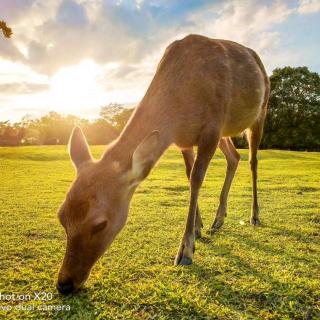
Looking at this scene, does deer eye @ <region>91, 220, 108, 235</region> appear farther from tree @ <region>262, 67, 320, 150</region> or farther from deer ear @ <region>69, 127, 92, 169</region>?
tree @ <region>262, 67, 320, 150</region>

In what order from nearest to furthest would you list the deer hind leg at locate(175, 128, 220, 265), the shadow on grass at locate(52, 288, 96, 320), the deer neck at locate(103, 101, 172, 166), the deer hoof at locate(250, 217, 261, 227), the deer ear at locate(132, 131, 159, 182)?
the shadow on grass at locate(52, 288, 96, 320) < the deer ear at locate(132, 131, 159, 182) < the deer neck at locate(103, 101, 172, 166) < the deer hind leg at locate(175, 128, 220, 265) < the deer hoof at locate(250, 217, 261, 227)

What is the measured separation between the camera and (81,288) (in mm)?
3281

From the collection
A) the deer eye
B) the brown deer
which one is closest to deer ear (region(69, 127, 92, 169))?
the brown deer

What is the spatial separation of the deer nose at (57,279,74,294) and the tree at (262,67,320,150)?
5131 centimetres

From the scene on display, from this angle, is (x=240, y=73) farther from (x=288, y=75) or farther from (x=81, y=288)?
(x=288, y=75)

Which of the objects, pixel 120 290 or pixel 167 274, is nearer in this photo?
pixel 120 290

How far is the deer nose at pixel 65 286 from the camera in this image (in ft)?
10.2

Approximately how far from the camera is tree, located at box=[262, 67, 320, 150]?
51.4 m

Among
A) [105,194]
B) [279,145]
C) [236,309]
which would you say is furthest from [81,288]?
[279,145]

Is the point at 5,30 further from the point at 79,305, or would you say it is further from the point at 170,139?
the point at 79,305

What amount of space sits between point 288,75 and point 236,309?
195 ft

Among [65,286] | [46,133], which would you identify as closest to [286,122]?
[46,133]

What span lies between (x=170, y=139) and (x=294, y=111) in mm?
53460

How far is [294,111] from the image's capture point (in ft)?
177
